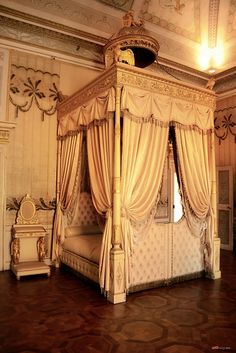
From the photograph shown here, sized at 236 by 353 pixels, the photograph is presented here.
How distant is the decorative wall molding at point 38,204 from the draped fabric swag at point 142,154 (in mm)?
1421

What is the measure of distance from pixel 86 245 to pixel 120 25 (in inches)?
166

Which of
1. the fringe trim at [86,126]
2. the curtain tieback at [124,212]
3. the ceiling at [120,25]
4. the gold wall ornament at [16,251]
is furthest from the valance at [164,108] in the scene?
the gold wall ornament at [16,251]

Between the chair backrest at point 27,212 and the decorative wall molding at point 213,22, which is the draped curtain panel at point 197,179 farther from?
the decorative wall molding at point 213,22

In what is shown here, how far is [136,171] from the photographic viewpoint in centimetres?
381

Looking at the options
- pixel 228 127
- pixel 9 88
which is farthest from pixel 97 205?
pixel 228 127

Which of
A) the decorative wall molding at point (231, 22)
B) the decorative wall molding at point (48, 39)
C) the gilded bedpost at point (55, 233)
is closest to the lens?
the decorative wall molding at point (48, 39)

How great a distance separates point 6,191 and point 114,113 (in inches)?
94.3

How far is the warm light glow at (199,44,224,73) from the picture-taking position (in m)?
6.91

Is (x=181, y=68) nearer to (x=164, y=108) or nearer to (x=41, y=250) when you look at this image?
(x=164, y=108)

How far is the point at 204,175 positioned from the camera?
14.8 ft

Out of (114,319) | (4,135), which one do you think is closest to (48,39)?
(4,135)

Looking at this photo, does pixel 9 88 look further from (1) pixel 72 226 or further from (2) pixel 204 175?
(2) pixel 204 175

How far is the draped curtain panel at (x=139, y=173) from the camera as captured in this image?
3.70m

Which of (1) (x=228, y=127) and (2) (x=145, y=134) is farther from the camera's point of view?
(1) (x=228, y=127)
